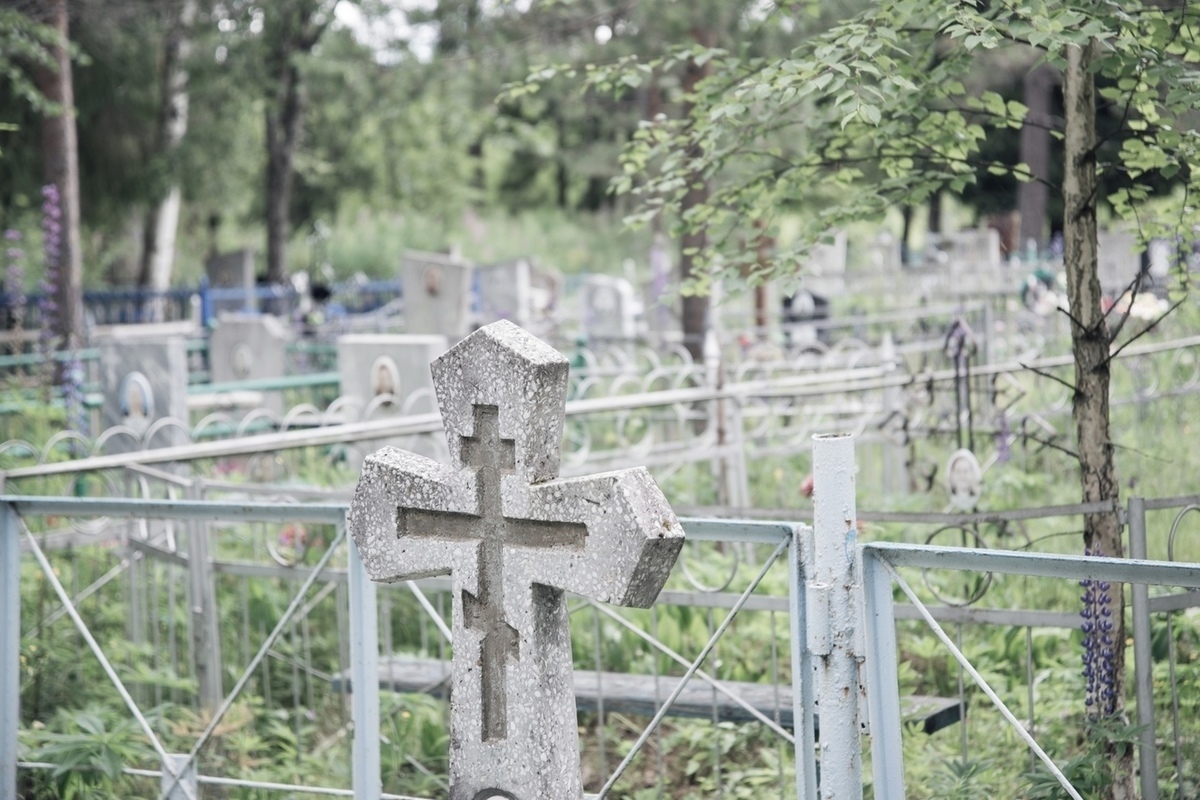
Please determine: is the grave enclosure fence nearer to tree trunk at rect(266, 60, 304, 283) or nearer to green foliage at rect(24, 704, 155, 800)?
green foliage at rect(24, 704, 155, 800)

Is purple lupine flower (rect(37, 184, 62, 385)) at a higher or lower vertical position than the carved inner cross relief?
higher

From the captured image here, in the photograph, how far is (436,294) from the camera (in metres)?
12.6

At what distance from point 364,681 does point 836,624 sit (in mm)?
1330

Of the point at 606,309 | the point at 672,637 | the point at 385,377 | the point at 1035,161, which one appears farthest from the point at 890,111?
the point at 1035,161

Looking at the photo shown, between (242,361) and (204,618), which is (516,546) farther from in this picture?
(242,361)

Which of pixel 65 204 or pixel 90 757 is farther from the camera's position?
pixel 65 204

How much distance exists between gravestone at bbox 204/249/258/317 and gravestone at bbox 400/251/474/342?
23.4ft

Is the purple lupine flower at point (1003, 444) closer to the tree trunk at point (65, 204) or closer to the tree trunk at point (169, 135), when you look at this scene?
the tree trunk at point (65, 204)

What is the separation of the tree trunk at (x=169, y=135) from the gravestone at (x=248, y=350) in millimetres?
7976

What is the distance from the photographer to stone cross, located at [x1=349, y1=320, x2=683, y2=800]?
2615 mm

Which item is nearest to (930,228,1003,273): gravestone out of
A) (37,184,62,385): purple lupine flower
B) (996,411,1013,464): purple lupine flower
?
(37,184,62,385): purple lupine flower

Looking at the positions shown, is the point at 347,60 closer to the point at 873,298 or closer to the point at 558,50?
the point at 558,50

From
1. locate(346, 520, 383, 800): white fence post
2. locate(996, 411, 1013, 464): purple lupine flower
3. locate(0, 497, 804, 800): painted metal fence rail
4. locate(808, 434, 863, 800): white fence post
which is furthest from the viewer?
locate(996, 411, 1013, 464): purple lupine flower

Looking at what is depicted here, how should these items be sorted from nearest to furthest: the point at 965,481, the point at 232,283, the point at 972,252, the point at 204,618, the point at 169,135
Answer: the point at 204,618 < the point at 965,481 < the point at 972,252 < the point at 169,135 < the point at 232,283
